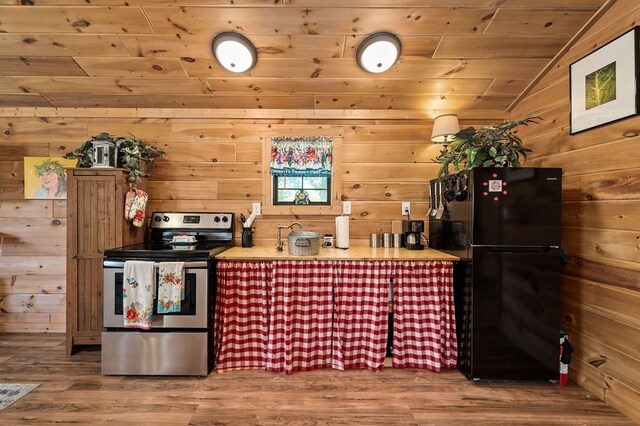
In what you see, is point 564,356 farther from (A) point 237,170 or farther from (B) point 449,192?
(A) point 237,170

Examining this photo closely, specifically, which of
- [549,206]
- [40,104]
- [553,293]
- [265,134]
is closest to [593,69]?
[549,206]

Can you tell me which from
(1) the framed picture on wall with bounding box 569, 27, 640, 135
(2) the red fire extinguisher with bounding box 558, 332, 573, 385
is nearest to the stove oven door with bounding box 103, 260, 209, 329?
(2) the red fire extinguisher with bounding box 558, 332, 573, 385

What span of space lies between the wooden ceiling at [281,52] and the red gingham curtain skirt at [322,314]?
5.00ft

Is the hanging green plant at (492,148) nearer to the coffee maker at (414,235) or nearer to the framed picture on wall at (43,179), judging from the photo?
the coffee maker at (414,235)

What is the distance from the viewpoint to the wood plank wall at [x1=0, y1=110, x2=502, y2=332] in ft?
9.36

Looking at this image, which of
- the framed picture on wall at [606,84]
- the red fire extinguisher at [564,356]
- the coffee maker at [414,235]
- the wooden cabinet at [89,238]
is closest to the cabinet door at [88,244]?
the wooden cabinet at [89,238]

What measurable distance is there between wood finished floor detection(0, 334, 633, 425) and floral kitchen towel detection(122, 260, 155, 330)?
17.7 inches

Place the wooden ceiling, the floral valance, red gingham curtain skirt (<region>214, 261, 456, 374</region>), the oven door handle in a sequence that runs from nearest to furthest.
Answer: the wooden ceiling < the oven door handle < red gingham curtain skirt (<region>214, 261, 456, 374</region>) < the floral valance

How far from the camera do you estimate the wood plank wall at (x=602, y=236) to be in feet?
5.80

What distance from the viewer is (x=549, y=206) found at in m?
2.02

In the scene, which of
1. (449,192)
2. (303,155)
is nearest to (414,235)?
(449,192)

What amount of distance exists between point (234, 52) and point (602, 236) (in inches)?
113

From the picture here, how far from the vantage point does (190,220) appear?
2.79 metres

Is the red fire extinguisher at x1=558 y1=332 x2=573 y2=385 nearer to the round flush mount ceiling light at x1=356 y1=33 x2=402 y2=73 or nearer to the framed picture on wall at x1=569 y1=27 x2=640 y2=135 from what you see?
the framed picture on wall at x1=569 y1=27 x2=640 y2=135
